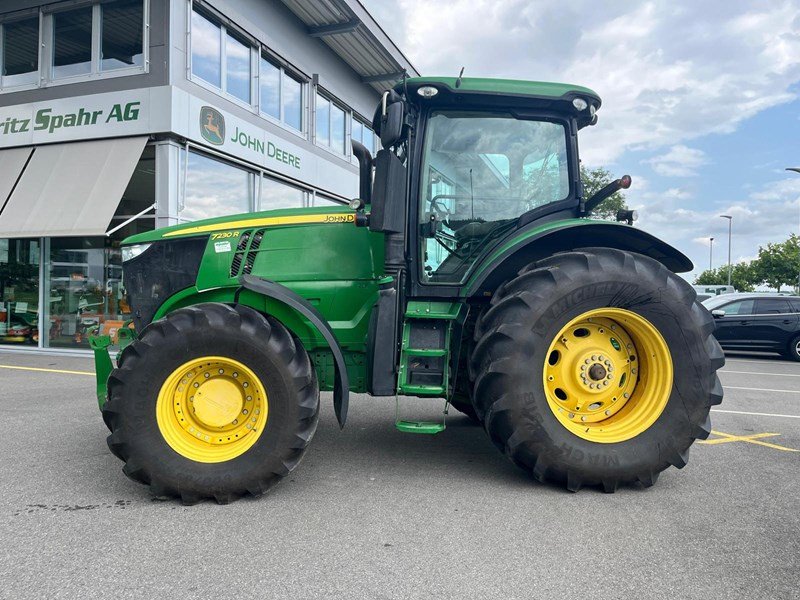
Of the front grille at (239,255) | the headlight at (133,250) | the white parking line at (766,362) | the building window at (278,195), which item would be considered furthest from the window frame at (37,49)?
the white parking line at (766,362)

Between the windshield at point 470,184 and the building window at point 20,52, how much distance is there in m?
10.9

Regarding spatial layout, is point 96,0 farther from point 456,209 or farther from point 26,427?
point 456,209

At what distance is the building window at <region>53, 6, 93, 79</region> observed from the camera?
10.5 m

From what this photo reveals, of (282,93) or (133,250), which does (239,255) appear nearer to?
(133,250)

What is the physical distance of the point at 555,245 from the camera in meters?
3.84

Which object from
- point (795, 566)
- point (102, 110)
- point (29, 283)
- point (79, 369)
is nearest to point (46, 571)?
point (795, 566)

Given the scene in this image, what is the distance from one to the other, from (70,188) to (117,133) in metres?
1.29

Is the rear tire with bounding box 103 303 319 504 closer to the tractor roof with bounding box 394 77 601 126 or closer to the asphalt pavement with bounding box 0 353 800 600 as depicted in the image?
the asphalt pavement with bounding box 0 353 800 600

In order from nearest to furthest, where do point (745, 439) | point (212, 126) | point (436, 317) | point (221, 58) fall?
point (436, 317), point (745, 439), point (212, 126), point (221, 58)

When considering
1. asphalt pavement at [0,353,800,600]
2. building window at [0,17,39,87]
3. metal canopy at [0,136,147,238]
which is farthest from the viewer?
building window at [0,17,39,87]

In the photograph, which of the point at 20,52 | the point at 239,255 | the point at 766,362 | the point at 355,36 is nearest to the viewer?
the point at 239,255

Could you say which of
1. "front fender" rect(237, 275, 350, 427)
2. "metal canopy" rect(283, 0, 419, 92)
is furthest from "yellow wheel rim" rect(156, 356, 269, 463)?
"metal canopy" rect(283, 0, 419, 92)

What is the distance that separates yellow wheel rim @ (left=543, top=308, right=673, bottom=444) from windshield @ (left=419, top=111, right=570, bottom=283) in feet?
2.82

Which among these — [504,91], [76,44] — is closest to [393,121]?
[504,91]
